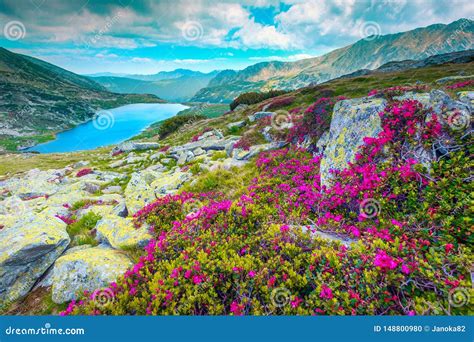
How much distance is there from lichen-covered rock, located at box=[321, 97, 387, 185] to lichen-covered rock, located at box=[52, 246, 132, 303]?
7690mm

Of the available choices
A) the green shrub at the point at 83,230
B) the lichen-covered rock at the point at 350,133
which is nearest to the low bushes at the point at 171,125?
the green shrub at the point at 83,230

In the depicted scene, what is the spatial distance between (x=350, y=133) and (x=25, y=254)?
472 inches

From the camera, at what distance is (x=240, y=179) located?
11.4 meters

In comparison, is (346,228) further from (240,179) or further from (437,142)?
(240,179)

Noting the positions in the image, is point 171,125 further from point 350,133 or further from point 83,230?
→ point 350,133

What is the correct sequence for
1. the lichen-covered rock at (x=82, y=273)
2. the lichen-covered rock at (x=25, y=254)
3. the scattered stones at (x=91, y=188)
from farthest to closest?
the scattered stones at (x=91, y=188), the lichen-covered rock at (x=25, y=254), the lichen-covered rock at (x=82, y=273)

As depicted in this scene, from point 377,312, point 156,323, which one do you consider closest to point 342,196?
point 377,312

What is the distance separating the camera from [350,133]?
8.80m

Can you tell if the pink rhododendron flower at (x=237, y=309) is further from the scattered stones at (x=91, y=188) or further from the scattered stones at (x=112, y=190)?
the scattered stones at (x=91, y=188)

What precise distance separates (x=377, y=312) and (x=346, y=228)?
2.60 m

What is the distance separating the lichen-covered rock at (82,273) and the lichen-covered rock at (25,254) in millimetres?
1210

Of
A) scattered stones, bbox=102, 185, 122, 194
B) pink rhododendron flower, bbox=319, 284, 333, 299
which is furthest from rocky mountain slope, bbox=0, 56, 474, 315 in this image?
scattered stones, bbox=102, 185, 122, 194

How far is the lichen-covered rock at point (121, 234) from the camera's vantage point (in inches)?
270

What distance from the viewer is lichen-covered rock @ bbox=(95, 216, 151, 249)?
6.87 metres
